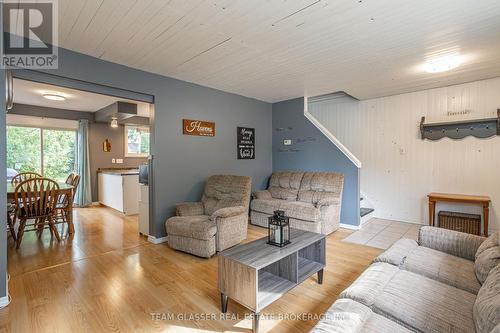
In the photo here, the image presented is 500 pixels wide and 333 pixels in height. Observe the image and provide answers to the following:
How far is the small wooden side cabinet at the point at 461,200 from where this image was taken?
3.68 metres

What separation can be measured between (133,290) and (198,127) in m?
2.56

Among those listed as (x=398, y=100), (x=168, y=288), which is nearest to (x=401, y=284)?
(x=168, y=288)

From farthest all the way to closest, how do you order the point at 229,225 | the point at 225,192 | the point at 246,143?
the point at 246,143
the point at 225,192
the point at 229,225

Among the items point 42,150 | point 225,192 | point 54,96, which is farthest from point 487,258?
point 42,150

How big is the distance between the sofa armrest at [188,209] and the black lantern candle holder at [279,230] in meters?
1.68

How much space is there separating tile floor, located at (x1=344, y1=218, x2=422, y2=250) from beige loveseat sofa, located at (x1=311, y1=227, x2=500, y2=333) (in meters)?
1.58

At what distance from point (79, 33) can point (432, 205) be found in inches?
217

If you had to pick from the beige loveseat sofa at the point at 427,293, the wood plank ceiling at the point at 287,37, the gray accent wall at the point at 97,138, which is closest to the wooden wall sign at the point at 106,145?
the gray accent wall at the point at 97,138

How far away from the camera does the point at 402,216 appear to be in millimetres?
4754

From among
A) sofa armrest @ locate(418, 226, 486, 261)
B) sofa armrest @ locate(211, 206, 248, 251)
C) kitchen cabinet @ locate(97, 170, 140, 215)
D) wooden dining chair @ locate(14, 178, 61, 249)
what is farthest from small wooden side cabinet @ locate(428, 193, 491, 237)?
wooden dining chair @ locate(14, 178, 61, 249)

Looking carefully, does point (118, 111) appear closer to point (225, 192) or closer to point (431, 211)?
point (225, 192)

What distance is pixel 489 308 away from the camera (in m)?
1.01

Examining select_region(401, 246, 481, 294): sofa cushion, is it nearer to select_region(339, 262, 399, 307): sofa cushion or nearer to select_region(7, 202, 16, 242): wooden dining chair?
select_region(339, 262, 399, 307): sofa cushion

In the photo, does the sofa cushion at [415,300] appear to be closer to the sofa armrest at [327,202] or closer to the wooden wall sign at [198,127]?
the sofa armrest at [327,202]
